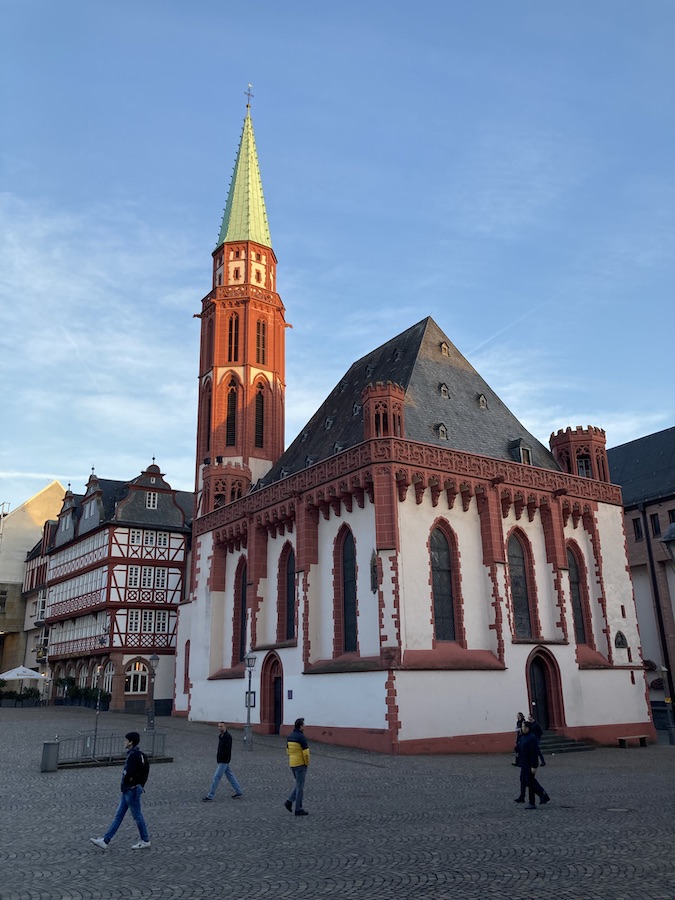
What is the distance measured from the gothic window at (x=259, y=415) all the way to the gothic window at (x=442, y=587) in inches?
733

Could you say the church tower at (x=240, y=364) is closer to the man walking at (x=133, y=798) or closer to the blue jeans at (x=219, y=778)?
the blue jeans at (x=219, y=778)

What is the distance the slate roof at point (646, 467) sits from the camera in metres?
40.8

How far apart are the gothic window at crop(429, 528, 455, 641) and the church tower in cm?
1567

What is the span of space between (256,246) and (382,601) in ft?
98.0

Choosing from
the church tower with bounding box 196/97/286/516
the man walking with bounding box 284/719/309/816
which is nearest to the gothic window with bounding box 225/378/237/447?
the church tower with bounding box 196/97/286/516

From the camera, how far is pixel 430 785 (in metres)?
17.0

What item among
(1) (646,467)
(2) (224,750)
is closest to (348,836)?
(2) (224,750)

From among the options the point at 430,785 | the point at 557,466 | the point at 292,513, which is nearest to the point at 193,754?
the point at 430,785

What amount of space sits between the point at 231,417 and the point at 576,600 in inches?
869

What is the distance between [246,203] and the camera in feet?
167

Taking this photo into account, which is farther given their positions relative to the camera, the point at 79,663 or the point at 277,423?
the point at 79,663

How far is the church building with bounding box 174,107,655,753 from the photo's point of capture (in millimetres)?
25922

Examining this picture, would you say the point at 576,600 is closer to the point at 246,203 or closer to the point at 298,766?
the point at 298,766

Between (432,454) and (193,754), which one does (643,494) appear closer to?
(432,454)
